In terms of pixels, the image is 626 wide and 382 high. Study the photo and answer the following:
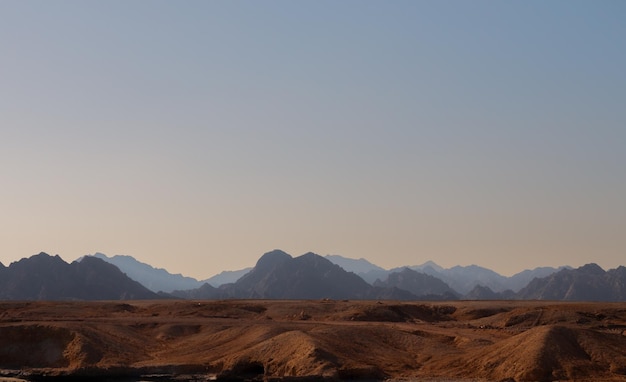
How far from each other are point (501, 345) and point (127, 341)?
32.3 metres

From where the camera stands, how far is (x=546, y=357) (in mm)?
47344

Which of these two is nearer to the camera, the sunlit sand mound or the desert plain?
the sunlit sand mound

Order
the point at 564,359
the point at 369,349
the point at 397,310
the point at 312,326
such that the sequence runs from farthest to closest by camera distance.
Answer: the point at 397,310 → the point at 312,326 → the point at 369,349 → the point at 564,359

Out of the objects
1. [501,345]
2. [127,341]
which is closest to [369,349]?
[501,345]

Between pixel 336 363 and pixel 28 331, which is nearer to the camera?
pixel 336 363

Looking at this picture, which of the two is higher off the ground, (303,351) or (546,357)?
(303,351)

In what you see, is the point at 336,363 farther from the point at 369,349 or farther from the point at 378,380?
the point at 369,349

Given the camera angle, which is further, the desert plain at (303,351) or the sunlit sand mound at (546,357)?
the desert plain at (303,351)

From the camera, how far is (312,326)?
6806cm

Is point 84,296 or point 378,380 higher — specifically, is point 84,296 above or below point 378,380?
above

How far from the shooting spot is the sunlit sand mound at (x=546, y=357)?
46375 millimetres

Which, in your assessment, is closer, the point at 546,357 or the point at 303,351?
the point at 546,357

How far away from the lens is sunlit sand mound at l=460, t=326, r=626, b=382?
46.4 metres

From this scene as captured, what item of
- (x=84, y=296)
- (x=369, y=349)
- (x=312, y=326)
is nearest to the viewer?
(x=369, y=349)
